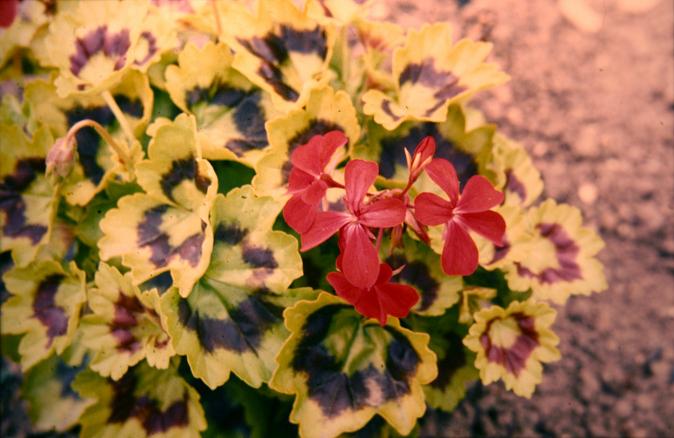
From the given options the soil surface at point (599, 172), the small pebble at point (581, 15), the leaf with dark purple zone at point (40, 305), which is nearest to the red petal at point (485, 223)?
the leaf with dark purple zone at point (40, 305)

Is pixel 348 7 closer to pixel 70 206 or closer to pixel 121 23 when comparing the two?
pixel 121 23

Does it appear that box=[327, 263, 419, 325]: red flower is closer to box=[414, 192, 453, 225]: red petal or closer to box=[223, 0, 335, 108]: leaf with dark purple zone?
box=[414, 192, 453, 225]: red petal

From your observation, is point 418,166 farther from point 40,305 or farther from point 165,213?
point 40,305

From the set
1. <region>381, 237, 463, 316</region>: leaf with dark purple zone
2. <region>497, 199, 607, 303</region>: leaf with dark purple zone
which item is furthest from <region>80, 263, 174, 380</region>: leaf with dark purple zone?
<region>497, 199, 607, 303</region>: leaf with dark purple zone

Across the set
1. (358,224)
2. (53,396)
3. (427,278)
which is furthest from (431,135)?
(53,396)

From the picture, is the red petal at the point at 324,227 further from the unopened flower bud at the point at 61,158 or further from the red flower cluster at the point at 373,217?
the unopened flower bud at the point at 61,158

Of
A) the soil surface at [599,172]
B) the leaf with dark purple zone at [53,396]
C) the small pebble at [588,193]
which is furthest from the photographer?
the small pebble at [588,193]
